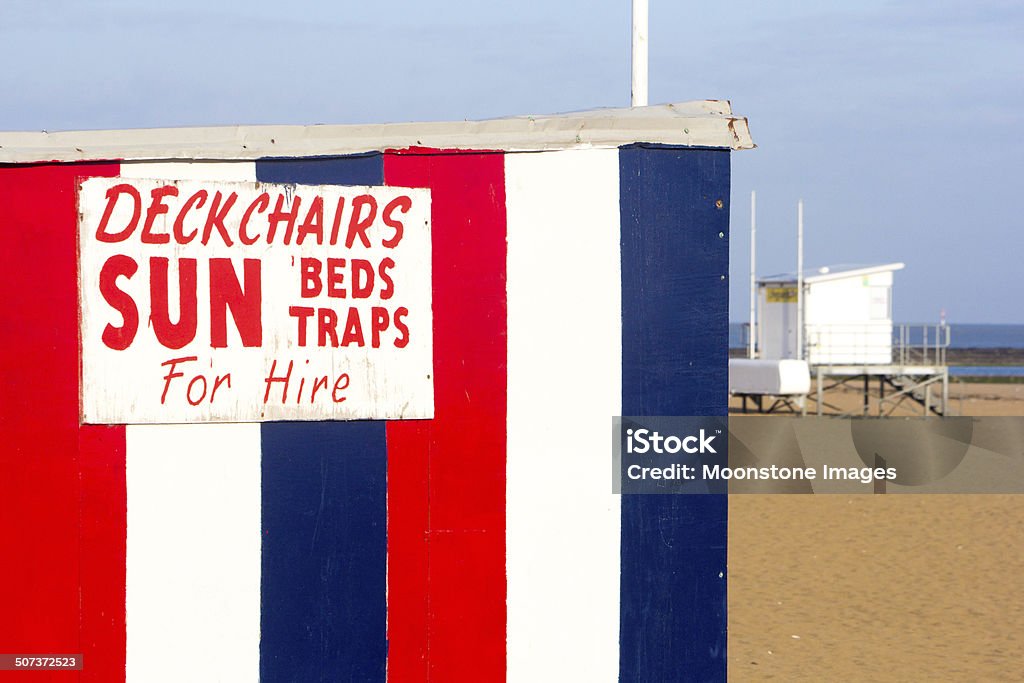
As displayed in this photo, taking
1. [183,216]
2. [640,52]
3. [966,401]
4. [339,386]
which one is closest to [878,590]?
[640,52]

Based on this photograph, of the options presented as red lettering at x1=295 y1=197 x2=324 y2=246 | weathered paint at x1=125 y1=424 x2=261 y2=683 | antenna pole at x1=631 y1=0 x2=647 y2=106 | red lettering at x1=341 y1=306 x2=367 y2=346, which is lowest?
weathered paint at x1=125 y1=424 x2=261 y2=683

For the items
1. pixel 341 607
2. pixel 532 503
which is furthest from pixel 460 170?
pixel 341 607

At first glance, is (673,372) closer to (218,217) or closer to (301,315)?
(301,315)

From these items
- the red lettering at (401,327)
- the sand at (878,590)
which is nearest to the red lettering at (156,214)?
the red lettering at (401,327)

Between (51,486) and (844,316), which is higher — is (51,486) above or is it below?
below

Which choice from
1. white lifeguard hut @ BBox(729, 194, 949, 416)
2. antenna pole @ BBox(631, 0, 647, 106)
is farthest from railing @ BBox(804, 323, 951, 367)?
antenna pole @ BBox(631, 0, 647, 106)

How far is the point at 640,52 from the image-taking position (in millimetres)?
5027

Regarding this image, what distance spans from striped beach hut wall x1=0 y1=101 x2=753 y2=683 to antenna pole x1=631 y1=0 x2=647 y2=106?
3.58 feet

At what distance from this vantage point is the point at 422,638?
387 cm

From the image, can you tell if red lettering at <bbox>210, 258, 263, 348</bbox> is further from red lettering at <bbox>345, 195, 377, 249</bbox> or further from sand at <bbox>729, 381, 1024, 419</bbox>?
sand at <bbox>729, 381, 1024, 419</bbox>

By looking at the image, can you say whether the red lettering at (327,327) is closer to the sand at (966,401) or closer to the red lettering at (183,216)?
the red lettering at (183,216)

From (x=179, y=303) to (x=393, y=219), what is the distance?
803mm

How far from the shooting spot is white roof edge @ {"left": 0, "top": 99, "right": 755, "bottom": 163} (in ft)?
12.6

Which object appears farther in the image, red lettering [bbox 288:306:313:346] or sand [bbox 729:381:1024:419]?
sand [bbox 729:381:1024:419]
